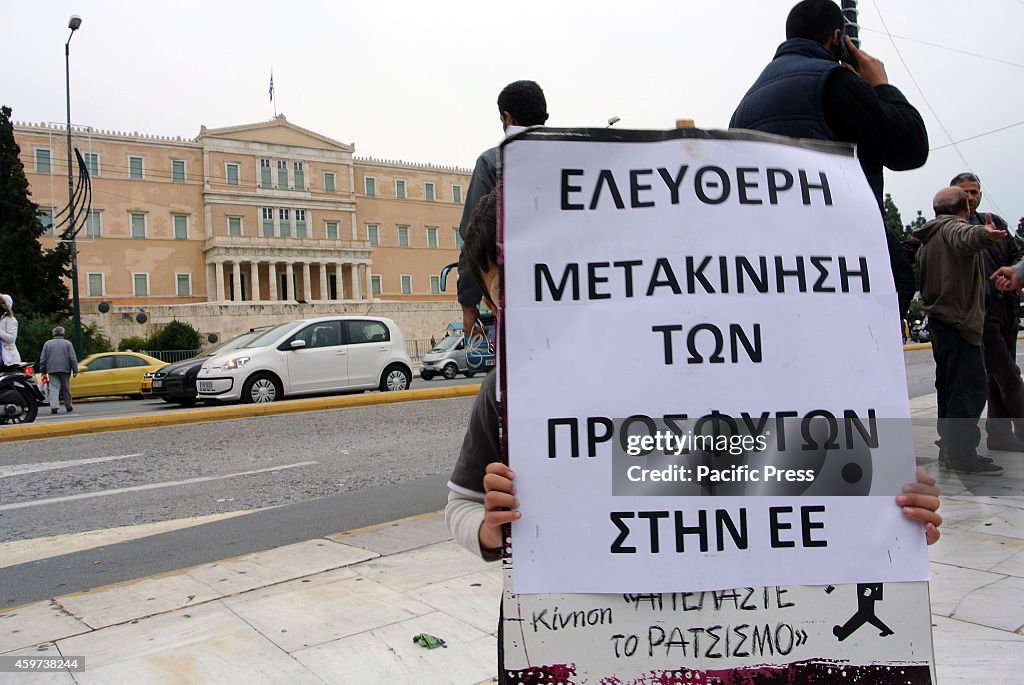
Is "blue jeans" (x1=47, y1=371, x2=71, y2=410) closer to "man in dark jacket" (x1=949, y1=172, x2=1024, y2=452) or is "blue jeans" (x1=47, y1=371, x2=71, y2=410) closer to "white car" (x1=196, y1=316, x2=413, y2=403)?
"white car" (x1=196, y1=316, x2=413, y2=403)

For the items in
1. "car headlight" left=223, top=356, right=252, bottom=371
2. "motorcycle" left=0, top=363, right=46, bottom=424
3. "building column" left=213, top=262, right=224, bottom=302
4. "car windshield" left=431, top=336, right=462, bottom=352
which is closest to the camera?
"motorcycle" left=0, top=363, right=46, bottom=424

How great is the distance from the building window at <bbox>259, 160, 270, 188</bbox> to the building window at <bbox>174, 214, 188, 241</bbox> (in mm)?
7274

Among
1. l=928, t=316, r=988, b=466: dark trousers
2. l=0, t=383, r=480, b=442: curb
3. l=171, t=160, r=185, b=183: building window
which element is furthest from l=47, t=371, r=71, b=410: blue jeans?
l=171, t=160, r=185, b=183: building window

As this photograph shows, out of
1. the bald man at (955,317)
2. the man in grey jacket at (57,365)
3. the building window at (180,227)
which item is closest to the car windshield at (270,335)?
the man in grey jacket at (57,365)

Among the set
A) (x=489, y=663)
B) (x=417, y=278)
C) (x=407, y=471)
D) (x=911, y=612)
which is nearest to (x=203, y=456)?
(x=407, y=471)

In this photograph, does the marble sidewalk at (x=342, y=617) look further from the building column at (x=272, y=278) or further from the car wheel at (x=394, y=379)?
the building column at (x=272, y=278)

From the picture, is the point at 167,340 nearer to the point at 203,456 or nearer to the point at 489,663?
the point at 203,456

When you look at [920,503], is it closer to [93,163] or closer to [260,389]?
[260,389]

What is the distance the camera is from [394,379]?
588 inches

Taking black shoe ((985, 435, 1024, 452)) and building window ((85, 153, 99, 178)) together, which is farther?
building window ((85, 153, 99, 178))

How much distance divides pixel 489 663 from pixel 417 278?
74973 mm

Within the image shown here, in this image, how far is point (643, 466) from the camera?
4.37 feet

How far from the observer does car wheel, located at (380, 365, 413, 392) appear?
1485 centimetres

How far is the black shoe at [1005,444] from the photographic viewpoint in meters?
5.86
